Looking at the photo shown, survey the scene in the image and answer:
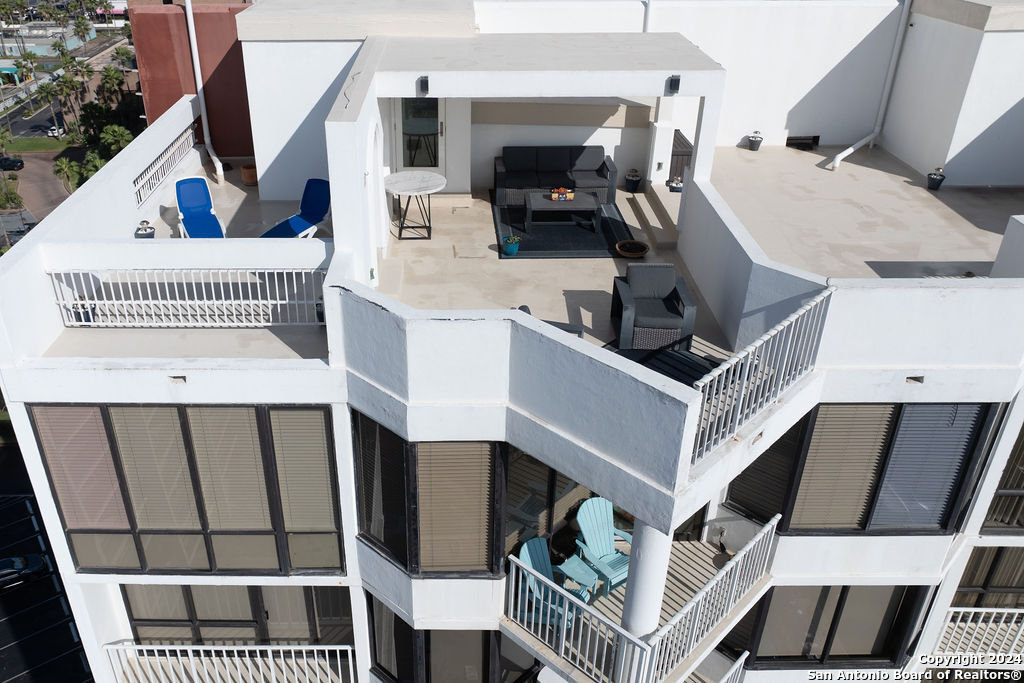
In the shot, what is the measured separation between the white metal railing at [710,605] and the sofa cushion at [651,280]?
3.44 meters

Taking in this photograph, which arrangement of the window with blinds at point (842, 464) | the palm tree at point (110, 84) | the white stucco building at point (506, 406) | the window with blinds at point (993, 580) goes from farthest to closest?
the palm tree at point (110, 84) < the window with blinds at point (993, 580) < the window with blinds at point (842, 464) < the white stucco building at point (506, 406)

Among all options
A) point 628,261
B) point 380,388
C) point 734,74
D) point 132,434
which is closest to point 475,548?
point 380,388

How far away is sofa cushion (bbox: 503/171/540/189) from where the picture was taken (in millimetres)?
15195

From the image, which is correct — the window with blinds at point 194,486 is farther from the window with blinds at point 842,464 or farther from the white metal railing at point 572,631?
the window with blinds at point 842,464

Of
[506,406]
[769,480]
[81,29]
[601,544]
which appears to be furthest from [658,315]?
[81,29]

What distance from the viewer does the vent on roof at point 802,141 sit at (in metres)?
17.6

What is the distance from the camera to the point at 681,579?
1161 cm

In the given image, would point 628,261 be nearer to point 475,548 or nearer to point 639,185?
point 639,185

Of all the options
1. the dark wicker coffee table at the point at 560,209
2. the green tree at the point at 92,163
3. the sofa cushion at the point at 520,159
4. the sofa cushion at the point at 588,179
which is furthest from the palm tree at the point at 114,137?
the dark wicker coffee table at the point at 560,209

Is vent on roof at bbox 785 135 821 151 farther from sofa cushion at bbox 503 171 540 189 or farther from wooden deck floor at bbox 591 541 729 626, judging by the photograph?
wooden deck floor at bbox 591 541 729 626

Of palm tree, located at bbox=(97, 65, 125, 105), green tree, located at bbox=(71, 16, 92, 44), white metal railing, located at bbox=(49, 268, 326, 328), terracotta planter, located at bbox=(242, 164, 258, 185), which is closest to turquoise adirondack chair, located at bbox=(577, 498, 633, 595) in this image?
white metal railing, located at bbox=(49, 268, 326, 328)

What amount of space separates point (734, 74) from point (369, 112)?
30.7 ft

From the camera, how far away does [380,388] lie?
9.05 m

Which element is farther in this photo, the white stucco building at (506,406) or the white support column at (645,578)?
the white stucco building at (506,406)
